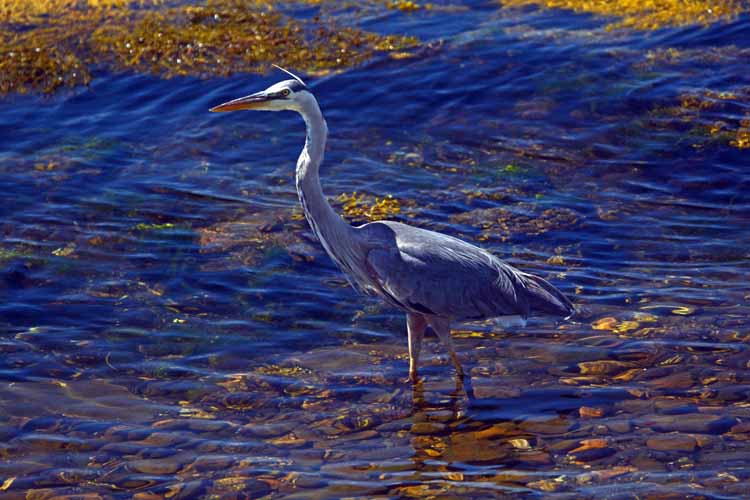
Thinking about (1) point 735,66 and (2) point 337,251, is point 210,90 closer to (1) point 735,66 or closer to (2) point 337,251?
(2) point 337,251

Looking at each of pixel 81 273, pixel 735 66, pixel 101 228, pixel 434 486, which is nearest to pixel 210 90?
pixel 101 228

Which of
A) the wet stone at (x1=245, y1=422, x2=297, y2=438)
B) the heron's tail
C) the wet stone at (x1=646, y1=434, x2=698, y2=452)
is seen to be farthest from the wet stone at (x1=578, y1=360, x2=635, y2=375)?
the wet stone at (x1=245, y1=422, x2=297, y2=438)

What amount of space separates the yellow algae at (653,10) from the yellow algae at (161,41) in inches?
95.8

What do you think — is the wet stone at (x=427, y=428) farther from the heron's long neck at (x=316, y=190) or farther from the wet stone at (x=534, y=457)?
the heron's long neck at (x=316, y=190)

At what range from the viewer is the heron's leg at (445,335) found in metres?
7.27

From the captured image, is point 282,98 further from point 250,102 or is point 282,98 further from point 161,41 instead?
point 161,41

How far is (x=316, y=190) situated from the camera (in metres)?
7.21

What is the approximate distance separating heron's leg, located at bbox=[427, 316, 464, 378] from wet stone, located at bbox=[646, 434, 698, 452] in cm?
149

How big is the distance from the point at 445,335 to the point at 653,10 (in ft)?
27.2

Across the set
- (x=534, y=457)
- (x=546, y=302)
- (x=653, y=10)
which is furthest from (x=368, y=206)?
(x=653, y=10)

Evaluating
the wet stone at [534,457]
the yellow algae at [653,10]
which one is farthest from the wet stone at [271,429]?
the yellow algae at [653,10]

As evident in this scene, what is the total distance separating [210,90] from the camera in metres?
12.3

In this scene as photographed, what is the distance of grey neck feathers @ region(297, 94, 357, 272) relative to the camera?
697 centimetres

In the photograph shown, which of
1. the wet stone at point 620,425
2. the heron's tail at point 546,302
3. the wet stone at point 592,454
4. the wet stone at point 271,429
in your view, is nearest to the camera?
the wet stone at point 592,454
